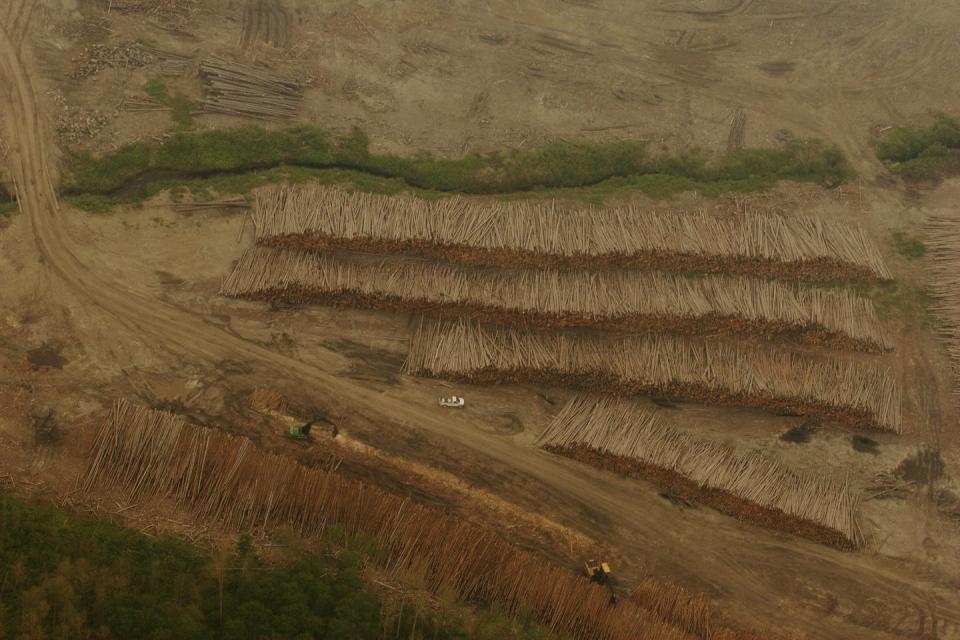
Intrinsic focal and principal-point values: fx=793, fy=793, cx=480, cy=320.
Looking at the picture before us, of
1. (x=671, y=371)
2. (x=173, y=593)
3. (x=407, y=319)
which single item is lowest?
(x=173, y=593)

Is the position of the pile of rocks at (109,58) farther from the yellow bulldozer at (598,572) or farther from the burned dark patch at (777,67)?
the burned dark patch at (777,67)

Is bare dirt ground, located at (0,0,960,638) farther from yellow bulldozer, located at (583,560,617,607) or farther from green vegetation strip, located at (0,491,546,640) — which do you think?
green vegetation strip, located at (0,491,546,640)

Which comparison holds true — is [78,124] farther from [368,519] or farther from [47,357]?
[368,519]

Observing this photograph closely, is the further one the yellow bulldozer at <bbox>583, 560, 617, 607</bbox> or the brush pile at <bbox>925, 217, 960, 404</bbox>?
the brush pile at <bbox>925, 217, 960, 404</bbox>

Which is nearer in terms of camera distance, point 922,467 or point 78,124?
point 922,467

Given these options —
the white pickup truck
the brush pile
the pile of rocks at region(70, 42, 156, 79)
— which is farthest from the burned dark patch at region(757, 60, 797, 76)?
the pile of rocks at region(70, 42, 156, 79)

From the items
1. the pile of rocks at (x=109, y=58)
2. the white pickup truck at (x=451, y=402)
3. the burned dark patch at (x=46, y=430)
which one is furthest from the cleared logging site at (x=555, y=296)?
the pile of rocks at (x=109, y=58)

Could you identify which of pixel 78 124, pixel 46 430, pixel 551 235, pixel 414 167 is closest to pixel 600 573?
pixel 551 235
